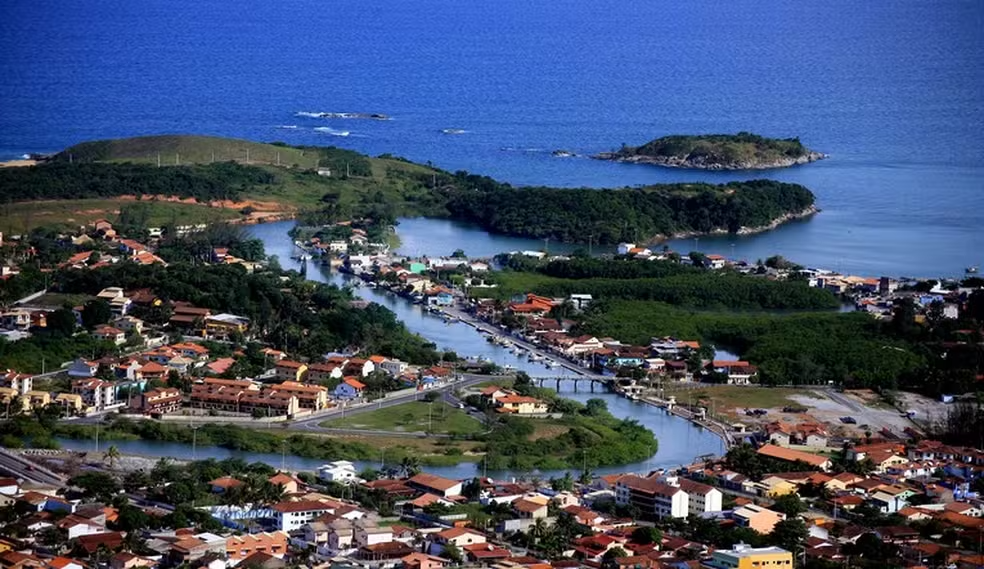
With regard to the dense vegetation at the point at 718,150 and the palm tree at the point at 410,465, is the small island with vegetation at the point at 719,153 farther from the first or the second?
the palm tree at the point at 410,465

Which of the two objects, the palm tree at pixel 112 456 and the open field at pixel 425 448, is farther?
the open field at pixel 425 448

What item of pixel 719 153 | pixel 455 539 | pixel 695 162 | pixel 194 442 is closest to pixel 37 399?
pixel 194 442

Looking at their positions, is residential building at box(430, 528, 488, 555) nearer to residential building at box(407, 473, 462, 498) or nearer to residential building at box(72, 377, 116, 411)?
residential building at box(407, 473, 462, 498)

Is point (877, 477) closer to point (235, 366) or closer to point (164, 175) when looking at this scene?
point (235, 366)

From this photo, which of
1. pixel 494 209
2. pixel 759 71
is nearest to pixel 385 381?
pixel 494 209

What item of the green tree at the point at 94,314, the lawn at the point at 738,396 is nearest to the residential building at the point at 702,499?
the lawn at the point at 738,396
